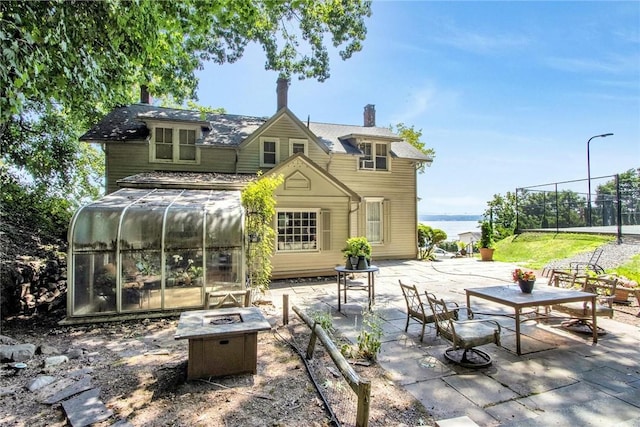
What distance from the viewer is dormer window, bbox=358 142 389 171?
16.0 meters

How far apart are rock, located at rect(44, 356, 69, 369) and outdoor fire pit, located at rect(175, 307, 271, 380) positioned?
2.15 metres

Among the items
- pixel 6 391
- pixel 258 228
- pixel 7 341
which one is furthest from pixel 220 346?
pixel 258 228

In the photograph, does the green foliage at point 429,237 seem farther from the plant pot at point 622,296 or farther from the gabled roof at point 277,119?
the plant pot at point 622,296

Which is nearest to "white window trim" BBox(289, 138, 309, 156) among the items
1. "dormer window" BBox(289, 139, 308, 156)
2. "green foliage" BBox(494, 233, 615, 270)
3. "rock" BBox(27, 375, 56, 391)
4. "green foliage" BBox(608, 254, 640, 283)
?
"dormer window" BBox(289, 139, 308, 156)

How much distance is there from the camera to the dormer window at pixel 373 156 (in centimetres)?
1600

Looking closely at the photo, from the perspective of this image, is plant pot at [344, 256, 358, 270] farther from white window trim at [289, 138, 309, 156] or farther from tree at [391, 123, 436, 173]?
tree at [391, 123, 436, 173]

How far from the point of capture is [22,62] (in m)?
3.83

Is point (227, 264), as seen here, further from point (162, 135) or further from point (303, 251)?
point (162, 135)

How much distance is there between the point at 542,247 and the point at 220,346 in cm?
1669

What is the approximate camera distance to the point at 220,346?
4.20 metres

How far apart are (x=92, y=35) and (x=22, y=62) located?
5.28ft

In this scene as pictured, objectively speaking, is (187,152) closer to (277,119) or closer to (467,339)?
(277,119)

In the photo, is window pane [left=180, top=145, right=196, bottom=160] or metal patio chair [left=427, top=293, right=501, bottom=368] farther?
window pane [left=180, top=145, right=196, bottom=160]

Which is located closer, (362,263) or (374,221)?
(362,263)
